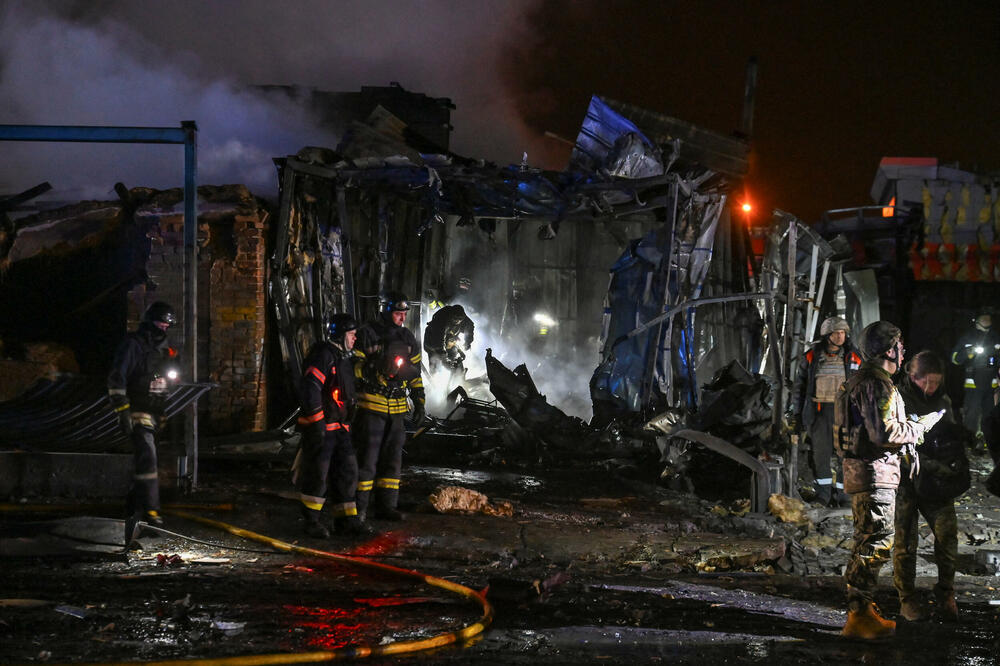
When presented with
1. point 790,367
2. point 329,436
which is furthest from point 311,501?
point 790,367

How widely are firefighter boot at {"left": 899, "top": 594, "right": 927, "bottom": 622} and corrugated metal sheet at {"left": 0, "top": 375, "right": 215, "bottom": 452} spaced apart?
5555 mm

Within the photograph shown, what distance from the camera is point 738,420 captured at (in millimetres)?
8695

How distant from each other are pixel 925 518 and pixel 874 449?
67 centimetres

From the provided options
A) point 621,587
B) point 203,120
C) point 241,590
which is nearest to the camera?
point 241,590

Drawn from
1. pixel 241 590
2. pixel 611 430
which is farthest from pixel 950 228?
pixel 241 590

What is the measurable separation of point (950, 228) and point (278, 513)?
17493 mm

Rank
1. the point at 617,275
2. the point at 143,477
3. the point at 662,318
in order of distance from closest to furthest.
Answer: the point at 143,477
the point at 662,318
the point at 617,275

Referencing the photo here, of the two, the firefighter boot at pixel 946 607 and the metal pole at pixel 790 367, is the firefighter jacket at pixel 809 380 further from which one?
the firefighter boot at pixel 946 607

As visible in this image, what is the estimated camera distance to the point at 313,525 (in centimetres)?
630

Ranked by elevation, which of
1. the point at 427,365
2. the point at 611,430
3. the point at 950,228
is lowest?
the point at 611,430

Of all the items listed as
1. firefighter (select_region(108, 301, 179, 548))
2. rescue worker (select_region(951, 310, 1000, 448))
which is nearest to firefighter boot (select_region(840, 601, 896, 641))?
firefighter (select_region(108, 301, 179, 548))

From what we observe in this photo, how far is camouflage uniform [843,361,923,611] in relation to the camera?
4578 millimetres

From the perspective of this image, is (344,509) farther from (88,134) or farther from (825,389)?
(825,389)

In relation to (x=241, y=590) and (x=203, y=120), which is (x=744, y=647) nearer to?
(x=241, y=590)
